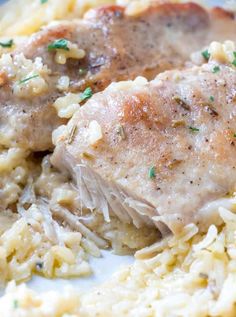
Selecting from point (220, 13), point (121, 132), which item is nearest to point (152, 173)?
point (121, 132)

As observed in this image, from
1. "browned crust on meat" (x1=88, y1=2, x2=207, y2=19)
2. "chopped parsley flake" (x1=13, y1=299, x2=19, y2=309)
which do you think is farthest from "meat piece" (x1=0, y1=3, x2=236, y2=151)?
"chopped parsley flake" (x1=13, y1=299, x2=19, y2=309)

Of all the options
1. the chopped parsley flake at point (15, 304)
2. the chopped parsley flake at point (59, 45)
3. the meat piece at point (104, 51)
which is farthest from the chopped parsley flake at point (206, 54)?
the chopped parsley flake at point (15, 304)

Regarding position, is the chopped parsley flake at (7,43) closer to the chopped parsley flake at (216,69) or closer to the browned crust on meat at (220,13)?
the chopped parsley flake at (216,69)

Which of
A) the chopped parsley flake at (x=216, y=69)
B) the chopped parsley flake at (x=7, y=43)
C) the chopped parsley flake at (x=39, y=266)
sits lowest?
the chopped parsley flake at (x=39, y=266)

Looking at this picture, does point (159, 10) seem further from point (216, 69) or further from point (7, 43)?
point (7, 43)

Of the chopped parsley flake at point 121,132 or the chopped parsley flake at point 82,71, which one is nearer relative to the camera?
the chopped parsley flake at point 121,132

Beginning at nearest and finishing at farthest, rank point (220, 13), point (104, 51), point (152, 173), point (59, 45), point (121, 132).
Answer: point (152, 173)
point (121, 132)
point (59, 45)
point (104, 51)
point (220, 13)
